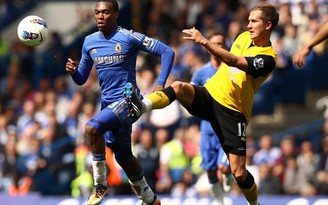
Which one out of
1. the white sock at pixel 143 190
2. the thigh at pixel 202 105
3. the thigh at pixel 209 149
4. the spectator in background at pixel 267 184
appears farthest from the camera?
the spectator in background at pixel 267 184

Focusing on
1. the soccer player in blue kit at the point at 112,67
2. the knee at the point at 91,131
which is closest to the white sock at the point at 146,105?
the soccer player in blue kit at the point at 112,67

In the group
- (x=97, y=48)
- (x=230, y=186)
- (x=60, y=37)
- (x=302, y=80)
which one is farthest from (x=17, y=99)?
(x=97, y=48)

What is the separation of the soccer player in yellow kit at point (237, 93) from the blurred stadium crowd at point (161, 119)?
4825 mm

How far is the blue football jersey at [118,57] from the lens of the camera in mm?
12289

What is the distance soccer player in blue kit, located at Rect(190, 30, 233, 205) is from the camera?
1422cm

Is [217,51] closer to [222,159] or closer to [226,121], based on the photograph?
[226,121]

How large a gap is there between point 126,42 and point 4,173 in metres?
9.19

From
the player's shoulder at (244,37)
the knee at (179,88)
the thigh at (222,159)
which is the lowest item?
the thigh at (222,159)

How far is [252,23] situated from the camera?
474 inches

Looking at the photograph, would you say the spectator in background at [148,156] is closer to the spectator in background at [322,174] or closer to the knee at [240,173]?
the spectator in background at [322,174]

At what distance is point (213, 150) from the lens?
14.4 meters

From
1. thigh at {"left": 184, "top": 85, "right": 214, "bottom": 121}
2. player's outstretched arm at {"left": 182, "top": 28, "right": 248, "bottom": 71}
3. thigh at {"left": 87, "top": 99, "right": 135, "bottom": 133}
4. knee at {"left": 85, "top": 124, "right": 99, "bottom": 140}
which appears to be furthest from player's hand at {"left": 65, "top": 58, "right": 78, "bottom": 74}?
player's outstretched arm at {"left": 182, "top": 28, "right": 248, "bottom": 71}

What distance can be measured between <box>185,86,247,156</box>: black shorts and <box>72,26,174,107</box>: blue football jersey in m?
0.59

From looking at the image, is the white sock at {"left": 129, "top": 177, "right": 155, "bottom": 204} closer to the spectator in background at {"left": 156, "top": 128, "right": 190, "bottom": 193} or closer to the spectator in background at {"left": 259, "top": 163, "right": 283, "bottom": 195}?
the spectator in background at {"left": 259, "top": 163, "right": 283, "bottom": 195}
